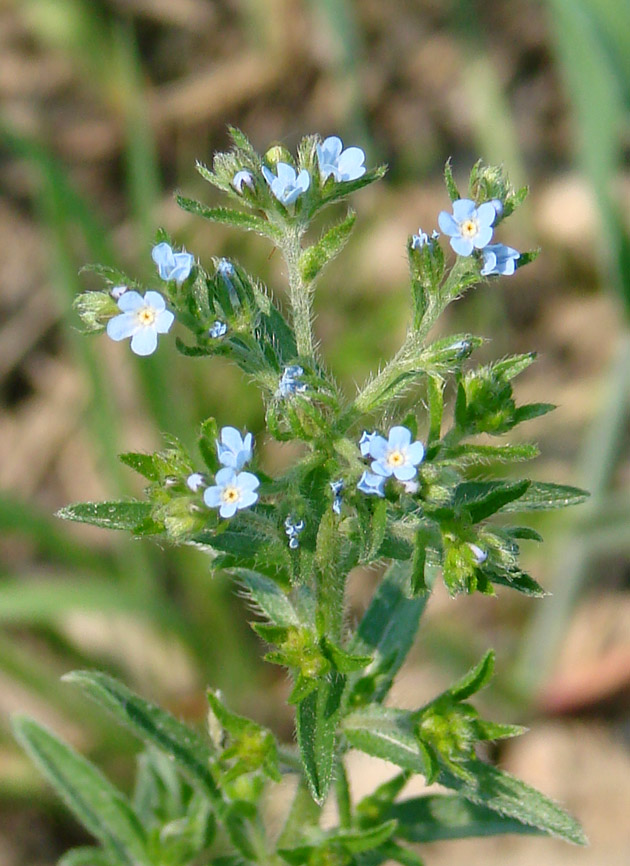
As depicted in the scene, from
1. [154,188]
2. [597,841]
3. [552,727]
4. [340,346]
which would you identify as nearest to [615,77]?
[340,346]

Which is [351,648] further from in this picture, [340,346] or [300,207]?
[340,346]

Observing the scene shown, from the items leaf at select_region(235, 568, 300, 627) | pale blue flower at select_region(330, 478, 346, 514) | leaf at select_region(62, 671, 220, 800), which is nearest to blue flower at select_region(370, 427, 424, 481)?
pale blue flower at select_region(330, 478, 346, 514)

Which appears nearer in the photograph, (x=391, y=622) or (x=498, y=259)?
(x=498, y=259)

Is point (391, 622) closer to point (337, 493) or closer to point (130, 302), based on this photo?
point (337, 493)

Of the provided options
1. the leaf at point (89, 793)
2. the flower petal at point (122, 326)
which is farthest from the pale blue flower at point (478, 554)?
the leaf at point (89, 793)

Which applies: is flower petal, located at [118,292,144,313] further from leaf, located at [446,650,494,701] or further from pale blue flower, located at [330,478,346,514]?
leaf, located at [446,650,494,701]

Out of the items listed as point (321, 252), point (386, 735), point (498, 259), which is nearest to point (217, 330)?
point (321, 252)

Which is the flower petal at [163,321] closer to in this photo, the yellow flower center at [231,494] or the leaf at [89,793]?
the yellow flower center at [231,494]
